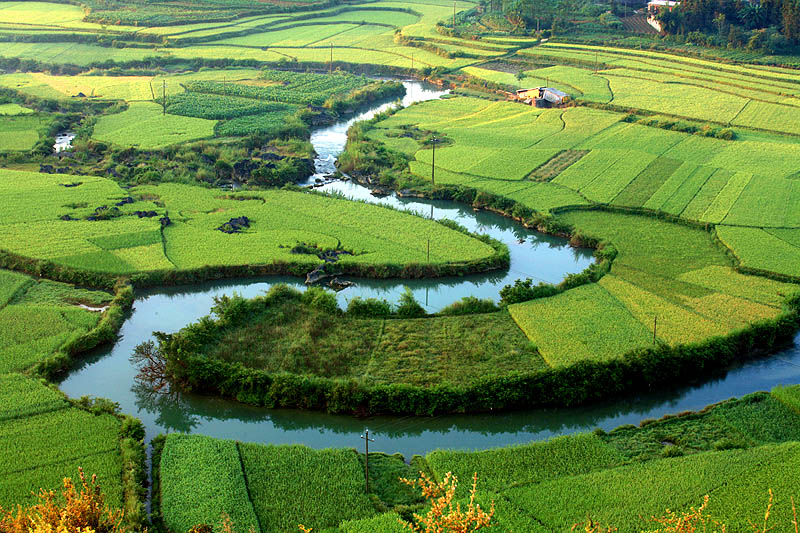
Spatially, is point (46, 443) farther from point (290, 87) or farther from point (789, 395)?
point (290, 87)

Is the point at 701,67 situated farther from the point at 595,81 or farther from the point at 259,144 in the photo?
the point at 259,144

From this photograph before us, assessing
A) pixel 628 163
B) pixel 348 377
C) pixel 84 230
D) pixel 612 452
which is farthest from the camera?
pixel 628 163

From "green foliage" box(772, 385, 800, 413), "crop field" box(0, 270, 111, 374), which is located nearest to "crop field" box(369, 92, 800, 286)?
"green foliage" box(772, 385, 800, 413)

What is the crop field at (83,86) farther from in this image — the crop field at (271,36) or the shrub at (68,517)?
the shrub at (68,517)

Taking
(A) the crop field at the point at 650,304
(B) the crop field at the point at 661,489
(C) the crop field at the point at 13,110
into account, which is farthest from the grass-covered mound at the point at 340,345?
(C) the crop field at the point at 13,110

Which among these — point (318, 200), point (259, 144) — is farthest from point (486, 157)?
point (259, 144)

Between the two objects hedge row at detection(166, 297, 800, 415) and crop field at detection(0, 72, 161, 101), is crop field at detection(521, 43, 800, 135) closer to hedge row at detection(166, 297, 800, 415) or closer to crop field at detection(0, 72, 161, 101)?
hedge row at detection(166, 297, 800, 415)
